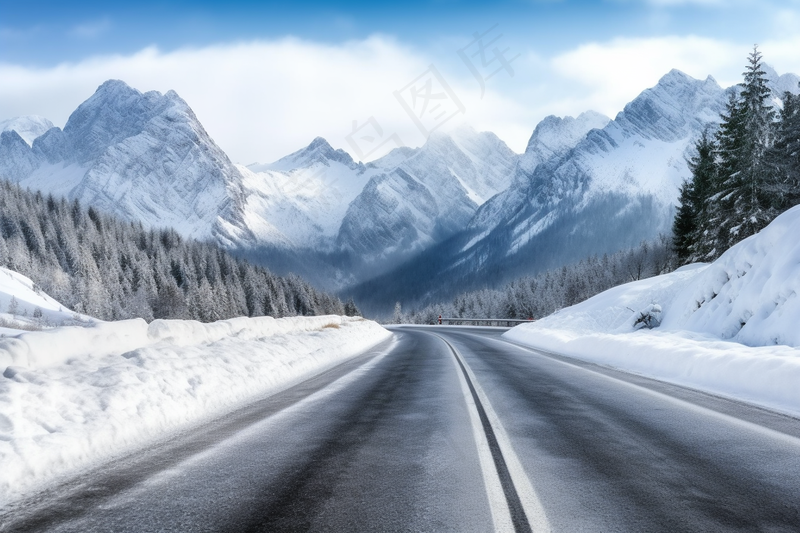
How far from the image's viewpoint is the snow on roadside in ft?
15.1

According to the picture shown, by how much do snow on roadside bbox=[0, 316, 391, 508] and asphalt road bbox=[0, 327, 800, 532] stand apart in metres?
0.39

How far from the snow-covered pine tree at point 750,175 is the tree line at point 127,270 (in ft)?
248

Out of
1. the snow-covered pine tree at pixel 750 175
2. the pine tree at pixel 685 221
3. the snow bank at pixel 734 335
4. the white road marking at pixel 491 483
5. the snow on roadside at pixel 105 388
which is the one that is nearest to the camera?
the white road marking at pixel 491 483

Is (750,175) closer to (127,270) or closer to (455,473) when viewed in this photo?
(455,473)

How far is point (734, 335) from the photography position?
14.3 meters

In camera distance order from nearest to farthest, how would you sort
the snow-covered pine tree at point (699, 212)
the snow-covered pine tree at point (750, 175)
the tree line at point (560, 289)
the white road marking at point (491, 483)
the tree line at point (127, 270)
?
the white road marking at point (491, 483), the snow-covered pine tree at point (750, 175), the snow-covered pine tree at point (699, 212), the tree line at point (127, 270), the tree line at point (560, 289)

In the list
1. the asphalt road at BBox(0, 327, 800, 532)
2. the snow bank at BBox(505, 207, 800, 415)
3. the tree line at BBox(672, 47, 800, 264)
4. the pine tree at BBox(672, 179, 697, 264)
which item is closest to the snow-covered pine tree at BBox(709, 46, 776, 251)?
the tree line at BBox(672, 47, 800, 264)

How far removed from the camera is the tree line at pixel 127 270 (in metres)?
93.0

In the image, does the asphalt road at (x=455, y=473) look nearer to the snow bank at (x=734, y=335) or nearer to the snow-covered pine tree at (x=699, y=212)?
the snow bank at (x=734, y=335)

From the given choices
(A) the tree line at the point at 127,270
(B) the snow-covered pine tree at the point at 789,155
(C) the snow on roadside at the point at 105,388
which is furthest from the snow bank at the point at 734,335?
(A) the tree line at the point at 127,270

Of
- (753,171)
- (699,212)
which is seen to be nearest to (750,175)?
(753,171)

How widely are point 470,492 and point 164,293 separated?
4213 inches

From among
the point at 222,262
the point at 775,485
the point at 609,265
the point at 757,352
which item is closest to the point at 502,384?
the point at 757,352

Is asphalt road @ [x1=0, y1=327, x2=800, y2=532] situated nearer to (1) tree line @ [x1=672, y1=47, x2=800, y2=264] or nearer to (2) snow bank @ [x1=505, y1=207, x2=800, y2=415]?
(2) snow bank @ [x1=505, y1=207, x2=800, y2=415]
